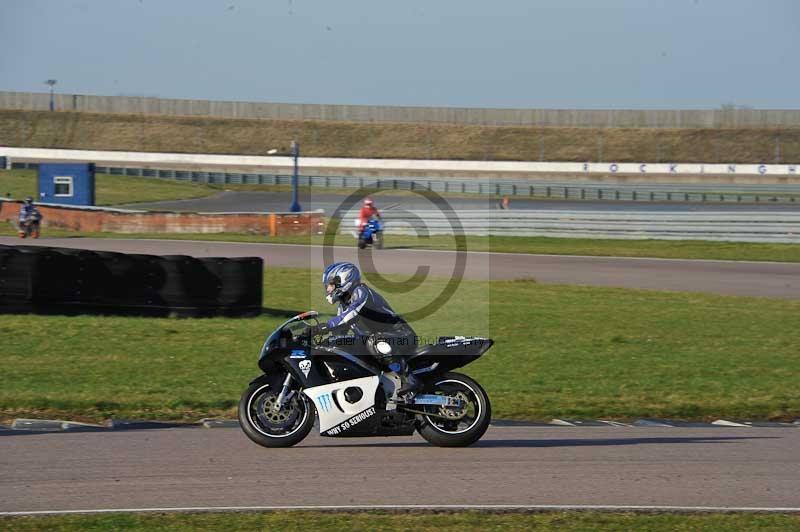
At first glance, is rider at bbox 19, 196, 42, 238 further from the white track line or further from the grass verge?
the white track line

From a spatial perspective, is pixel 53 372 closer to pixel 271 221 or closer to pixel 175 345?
pixel 175 345

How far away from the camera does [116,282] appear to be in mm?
14852

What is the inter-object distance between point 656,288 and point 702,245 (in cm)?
1110

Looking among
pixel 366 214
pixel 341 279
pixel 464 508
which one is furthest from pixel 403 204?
Result: pixel 464 508

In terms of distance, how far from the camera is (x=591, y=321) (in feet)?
54.8

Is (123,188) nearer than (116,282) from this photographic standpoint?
No

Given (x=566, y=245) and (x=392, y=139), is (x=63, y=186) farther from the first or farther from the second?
(x=392, y=139)

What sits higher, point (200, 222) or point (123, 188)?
point (123, 188)

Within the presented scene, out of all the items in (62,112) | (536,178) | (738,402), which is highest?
(62,112)

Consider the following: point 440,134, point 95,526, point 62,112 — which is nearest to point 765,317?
point 95,526

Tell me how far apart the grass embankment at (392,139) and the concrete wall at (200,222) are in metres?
39.3

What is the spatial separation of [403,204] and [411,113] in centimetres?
3851

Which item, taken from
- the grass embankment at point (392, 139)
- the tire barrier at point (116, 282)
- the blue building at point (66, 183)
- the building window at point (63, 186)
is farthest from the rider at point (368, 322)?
the grass embankment at point (392, 139)

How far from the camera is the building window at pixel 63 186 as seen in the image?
149 feet
